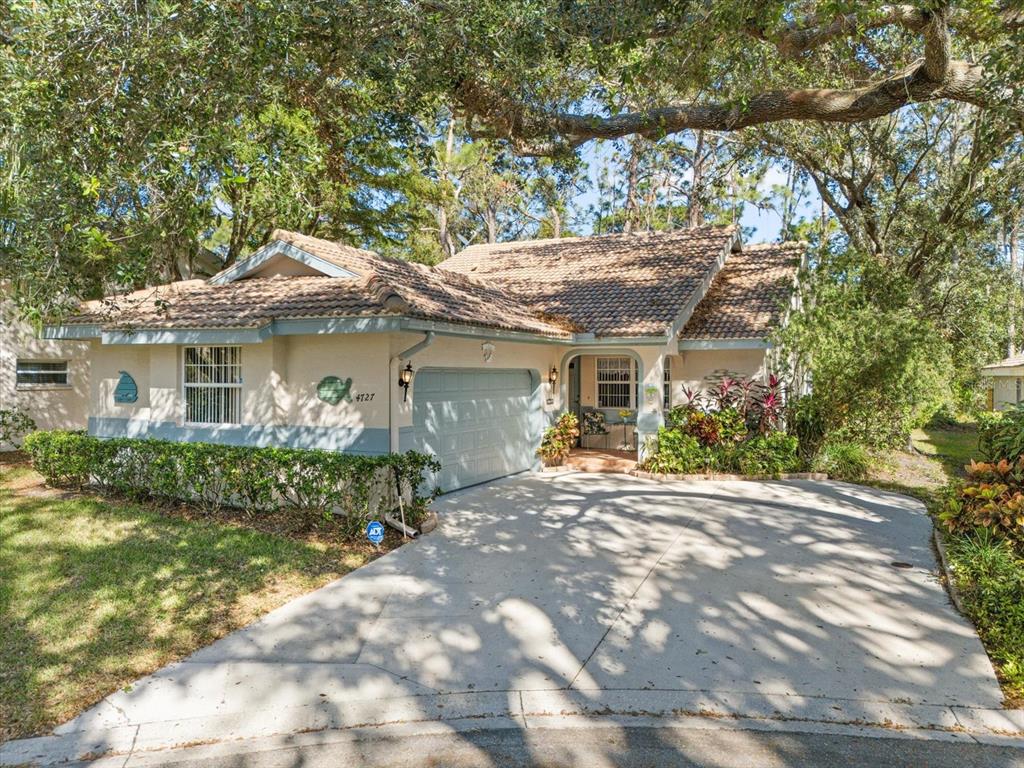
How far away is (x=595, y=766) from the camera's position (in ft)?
12.8

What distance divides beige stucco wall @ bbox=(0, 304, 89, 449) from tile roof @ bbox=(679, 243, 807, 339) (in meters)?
15.7

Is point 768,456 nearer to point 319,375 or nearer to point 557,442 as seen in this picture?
point 557,442

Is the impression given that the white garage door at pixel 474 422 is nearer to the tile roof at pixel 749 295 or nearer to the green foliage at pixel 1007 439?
the tile roof at pixel 749 295

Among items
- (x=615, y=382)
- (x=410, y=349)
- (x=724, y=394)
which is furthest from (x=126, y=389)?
(x=724, y=394)

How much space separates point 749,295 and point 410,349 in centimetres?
1023

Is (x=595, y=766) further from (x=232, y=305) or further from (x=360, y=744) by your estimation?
(x=232, y=305)

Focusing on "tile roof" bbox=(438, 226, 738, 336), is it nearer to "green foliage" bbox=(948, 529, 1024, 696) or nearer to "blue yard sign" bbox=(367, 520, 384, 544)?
"green foliage" bbox=(948, 529, 1024, 696)

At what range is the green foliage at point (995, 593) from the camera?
17.2 ft

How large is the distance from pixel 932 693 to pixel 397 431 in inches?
281

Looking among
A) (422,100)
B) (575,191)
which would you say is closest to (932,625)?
(422,100)

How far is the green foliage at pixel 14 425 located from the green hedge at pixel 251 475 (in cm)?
588

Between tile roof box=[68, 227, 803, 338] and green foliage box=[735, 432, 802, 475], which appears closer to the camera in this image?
tile roof box=[68, 227, 803, 338]

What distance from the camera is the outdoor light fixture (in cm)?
978

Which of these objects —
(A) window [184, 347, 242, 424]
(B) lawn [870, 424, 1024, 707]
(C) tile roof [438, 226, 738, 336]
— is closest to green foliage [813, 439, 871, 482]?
(B) lawn [870, 424, 1024, 707]
